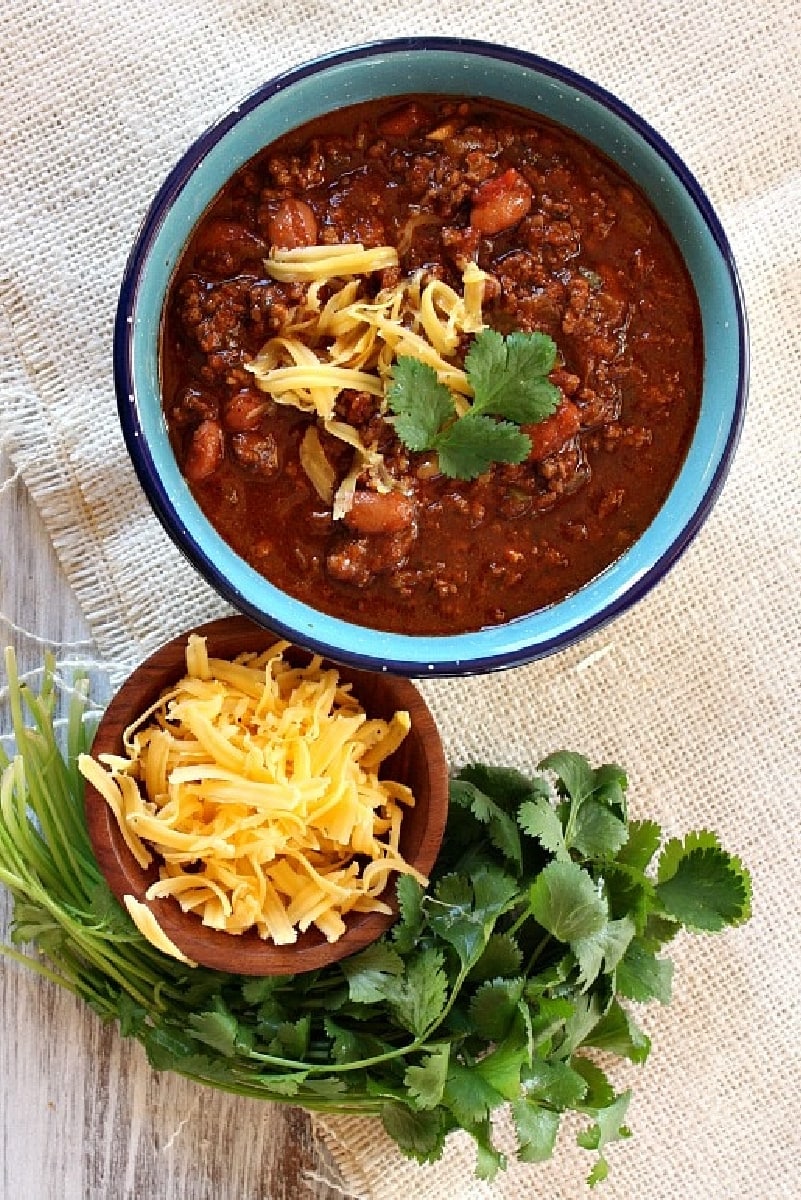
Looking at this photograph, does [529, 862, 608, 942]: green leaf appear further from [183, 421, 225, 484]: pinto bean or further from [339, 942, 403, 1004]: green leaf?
[183, 421, 225, 484]: pinto bean

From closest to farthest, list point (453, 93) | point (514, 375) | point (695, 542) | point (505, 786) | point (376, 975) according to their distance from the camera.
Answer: point (514, 375) < point (453, 93) < point (376, 975) < point (505, 786) < point (695, 542)

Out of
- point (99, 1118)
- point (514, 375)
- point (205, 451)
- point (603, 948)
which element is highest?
point (514, 375)

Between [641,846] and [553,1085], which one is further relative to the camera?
[641,846]

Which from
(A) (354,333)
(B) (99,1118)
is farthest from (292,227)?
(B) (99,1118)

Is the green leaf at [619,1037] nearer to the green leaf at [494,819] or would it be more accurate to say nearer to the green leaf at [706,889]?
the green leaf at [706,889]

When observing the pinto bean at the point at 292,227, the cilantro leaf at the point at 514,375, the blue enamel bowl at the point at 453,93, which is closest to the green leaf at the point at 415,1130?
the blue enamel bowl at the point at 453,93

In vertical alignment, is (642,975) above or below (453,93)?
below

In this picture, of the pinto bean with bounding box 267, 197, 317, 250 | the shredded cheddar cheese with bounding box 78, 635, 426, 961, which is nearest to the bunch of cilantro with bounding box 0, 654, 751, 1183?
the shredded cheddar cheese with bounding box 78, 635, 426, 961

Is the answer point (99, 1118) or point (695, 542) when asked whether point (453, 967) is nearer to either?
point (99, 1118)
